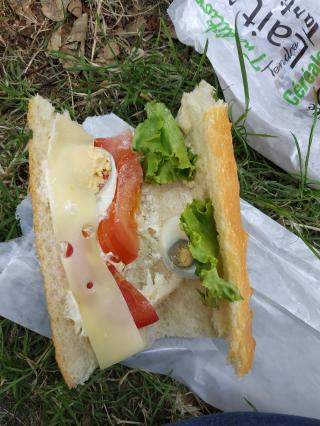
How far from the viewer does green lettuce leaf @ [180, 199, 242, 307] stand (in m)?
1.85

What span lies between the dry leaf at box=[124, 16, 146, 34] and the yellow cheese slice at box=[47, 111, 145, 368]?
3.04ft

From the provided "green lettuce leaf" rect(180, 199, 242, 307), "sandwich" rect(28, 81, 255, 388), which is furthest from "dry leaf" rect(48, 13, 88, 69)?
"green lettuce leaf" rect(180, 199, 242, 307)

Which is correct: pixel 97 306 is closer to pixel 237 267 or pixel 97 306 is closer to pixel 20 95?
pixel 237 267

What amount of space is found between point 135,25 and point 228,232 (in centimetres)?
128

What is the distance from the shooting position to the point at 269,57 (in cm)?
254

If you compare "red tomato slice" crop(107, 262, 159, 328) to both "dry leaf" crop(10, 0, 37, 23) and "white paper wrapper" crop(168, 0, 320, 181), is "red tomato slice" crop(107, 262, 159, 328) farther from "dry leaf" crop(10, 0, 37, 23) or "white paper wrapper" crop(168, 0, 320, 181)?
"dry leaf" crop(10, 0, 37, 23)

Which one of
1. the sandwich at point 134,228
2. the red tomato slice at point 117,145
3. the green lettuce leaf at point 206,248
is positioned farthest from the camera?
the red tomato slice at point 117,145

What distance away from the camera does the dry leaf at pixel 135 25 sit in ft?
9.07

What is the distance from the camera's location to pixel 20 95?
2666mm

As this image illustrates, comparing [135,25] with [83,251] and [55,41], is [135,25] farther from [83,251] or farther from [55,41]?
[83,251]

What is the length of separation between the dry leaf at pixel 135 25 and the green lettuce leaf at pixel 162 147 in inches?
31.5

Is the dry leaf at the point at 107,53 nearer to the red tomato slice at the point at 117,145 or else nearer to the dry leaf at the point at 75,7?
the dry leaf at the point at 75,7

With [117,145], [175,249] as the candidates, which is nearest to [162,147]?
[117,145]

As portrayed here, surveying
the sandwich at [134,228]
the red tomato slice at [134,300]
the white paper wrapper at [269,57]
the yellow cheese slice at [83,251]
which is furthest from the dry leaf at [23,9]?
the red tomato slice at [134,300]
